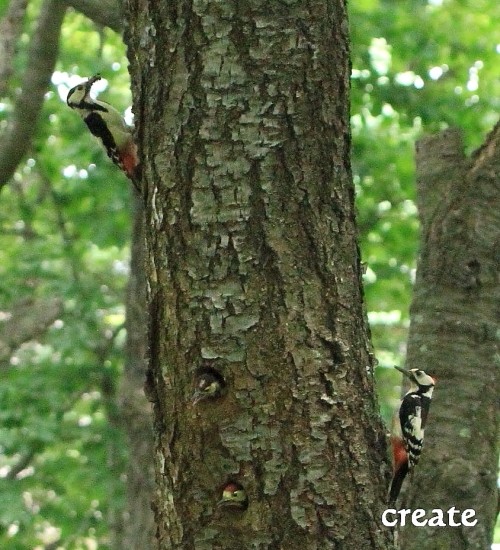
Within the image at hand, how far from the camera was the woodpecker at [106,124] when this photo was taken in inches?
156

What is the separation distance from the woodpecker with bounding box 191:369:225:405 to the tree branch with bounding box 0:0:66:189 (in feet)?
10.8

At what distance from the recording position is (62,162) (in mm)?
8008

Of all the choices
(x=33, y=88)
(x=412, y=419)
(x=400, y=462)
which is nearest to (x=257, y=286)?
(x=400, y=462)

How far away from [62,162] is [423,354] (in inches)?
205

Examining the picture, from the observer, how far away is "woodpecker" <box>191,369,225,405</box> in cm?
190

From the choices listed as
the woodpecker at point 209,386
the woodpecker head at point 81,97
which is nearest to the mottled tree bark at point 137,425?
the woodpecker head at point 81,97

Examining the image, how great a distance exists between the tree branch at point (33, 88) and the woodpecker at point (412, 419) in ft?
8.23

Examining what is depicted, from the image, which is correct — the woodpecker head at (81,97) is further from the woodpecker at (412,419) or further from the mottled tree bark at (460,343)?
the woodpecker at (412,419)

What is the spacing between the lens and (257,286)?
6.30ft

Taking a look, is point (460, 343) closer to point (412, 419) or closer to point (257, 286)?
point (412, 419)

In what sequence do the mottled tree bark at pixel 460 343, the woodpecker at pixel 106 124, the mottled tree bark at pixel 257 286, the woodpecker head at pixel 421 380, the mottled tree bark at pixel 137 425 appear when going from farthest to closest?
the mottled tree bark at pixel 137 425
the woodpecker at pixel 106 124
the woodpecker head at pixel 421 380
the mottled tree bark at pixel 460 343
the mottled tree bark at pixel 257 286

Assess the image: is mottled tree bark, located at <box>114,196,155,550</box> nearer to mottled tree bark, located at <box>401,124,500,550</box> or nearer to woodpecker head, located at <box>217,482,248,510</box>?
mottled tree bark, located at <box>401,124,500,550</box>

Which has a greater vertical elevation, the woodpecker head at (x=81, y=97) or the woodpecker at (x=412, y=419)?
the woodpecker head at (x=81, y=97)

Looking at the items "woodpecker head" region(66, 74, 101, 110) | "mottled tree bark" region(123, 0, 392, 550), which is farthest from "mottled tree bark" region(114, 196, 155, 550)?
"mottled tree bark" region(123, 0, 392, 550)
